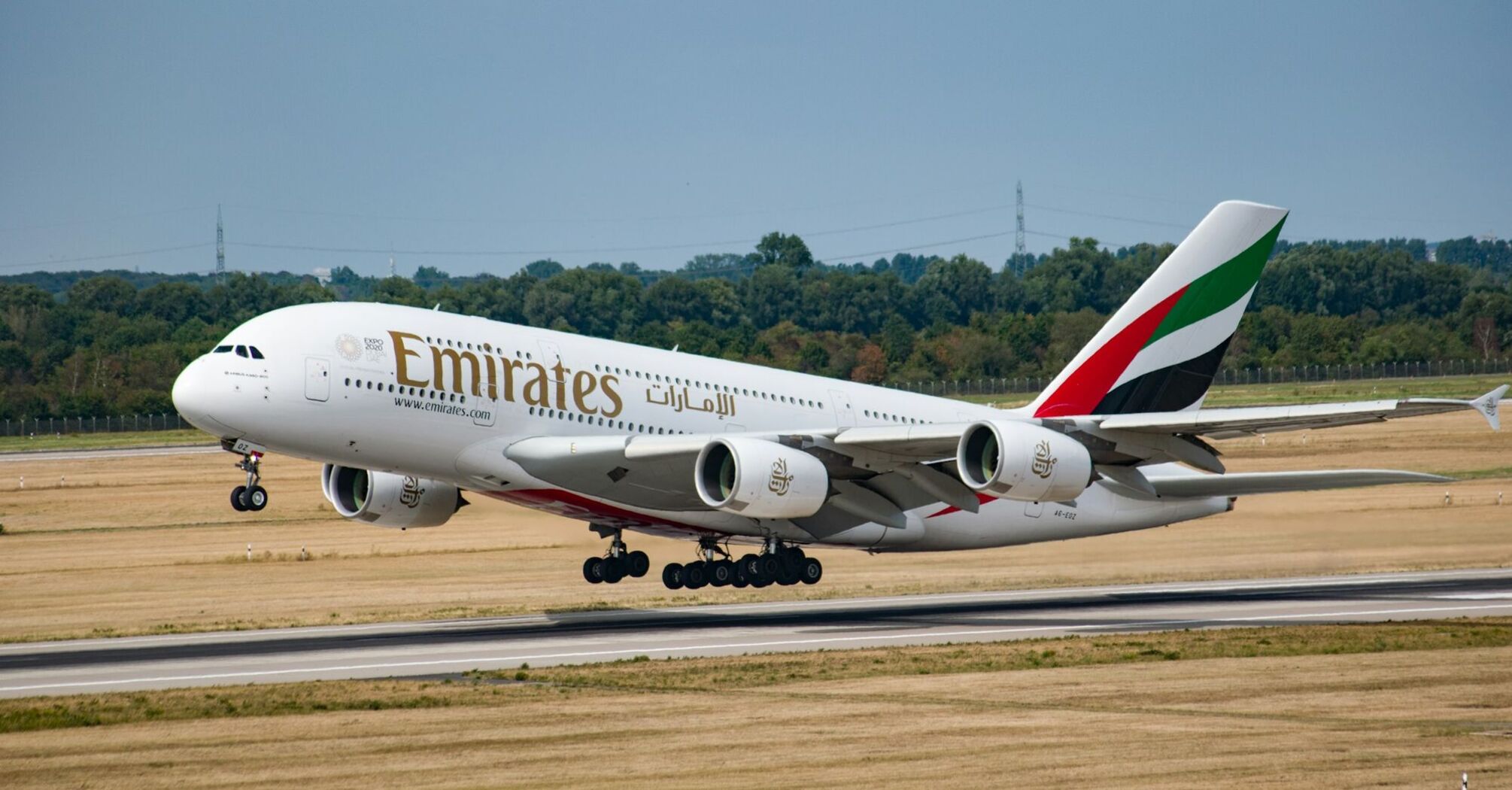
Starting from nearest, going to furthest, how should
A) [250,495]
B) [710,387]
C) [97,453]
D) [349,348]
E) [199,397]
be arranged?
1. [199,397]
2. [250,495]
3. [349,348]
4. [710,387]
5. [97,453]

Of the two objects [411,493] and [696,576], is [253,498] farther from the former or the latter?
[696,576]

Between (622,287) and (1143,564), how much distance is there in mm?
119401

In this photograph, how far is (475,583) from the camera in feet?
160

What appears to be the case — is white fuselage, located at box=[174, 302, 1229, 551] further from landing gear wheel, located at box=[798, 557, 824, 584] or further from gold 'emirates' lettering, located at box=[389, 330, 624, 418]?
landing gear wheel, located at box=[798, 557, 824, 584]

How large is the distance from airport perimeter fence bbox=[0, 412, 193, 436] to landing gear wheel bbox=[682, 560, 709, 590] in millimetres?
81692

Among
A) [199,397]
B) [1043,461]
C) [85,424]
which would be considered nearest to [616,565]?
[1043,461]

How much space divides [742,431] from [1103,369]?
9244 millimetres

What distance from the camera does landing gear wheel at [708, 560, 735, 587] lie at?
39.3 m

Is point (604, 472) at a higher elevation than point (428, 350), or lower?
lower

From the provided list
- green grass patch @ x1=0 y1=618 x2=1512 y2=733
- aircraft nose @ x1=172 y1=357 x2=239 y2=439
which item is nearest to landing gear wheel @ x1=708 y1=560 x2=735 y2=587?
green grass patch @ x1=0 y1=618 x2=1512 y2=733

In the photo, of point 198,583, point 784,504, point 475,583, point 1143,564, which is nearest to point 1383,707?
point 784,504

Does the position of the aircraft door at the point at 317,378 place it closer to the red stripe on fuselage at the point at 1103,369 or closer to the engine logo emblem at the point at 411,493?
the engine logo emblem at the point at 411,493

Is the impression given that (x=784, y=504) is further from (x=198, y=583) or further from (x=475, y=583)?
(x=198, y=583)

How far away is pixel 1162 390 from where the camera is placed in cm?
4225
